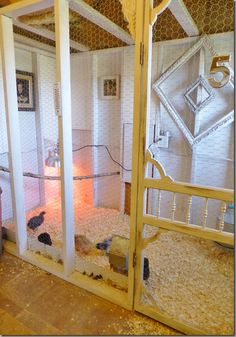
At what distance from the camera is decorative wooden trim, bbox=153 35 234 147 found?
175cm

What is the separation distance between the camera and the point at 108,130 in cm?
268

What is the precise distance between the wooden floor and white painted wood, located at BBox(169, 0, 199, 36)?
193cm

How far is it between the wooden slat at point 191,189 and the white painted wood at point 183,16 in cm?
113

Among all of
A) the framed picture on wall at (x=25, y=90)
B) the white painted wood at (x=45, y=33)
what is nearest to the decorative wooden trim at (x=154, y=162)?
the white painted wood at (x=45, y=33)

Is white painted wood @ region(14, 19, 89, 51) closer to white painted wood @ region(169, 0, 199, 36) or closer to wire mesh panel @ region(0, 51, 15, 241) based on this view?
wire mesh panel @ region(0, 51, 15, 241)

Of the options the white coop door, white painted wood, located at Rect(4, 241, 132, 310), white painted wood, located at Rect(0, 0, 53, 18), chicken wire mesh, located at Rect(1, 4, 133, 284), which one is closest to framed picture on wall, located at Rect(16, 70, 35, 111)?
chicken wire mesh, located at Rect(1, 4, 133, 284)

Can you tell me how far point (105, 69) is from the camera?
255 centimetres

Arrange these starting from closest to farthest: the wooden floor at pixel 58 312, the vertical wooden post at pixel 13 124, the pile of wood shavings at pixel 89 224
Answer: the wooden floor at pixel 58 312, the vertical wooden post at pixel 13 124, the pile of wood shavings at pixel 89 224

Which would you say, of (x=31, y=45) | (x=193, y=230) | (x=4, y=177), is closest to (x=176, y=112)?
(x=193, y=230)

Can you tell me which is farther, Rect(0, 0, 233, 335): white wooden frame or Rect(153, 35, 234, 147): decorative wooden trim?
Rect(153, 35, 234, 147): decorative wooden trim

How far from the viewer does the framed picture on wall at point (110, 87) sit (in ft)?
8.21

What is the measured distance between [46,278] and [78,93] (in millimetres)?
1991

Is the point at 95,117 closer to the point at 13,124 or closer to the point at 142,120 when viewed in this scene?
the point at 13,124

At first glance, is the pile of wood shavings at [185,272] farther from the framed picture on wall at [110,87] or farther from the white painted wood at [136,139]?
the framed picture on wall at [110,87]
